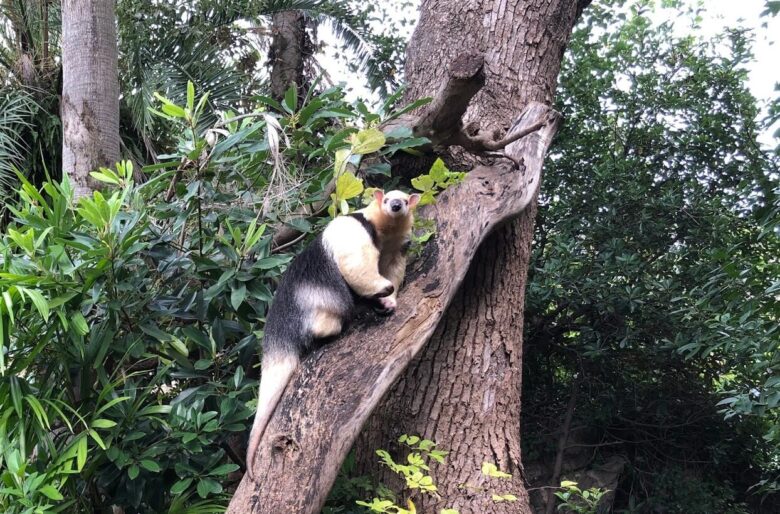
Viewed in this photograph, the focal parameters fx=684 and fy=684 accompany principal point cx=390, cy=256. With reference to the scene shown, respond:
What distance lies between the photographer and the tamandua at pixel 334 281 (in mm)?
2818

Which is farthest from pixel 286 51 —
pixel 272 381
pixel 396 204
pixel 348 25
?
pixel 272 381

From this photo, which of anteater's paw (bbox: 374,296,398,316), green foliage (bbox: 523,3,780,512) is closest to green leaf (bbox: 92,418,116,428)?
anteater's paw (bbox: 374,296,398,316)

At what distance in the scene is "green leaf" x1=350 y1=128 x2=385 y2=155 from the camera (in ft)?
10.7

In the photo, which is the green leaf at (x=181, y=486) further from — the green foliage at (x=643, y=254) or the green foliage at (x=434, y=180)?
the green foliage at (x=643, y=254)

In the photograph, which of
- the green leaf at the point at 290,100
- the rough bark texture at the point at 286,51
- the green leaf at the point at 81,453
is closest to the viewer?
the green leaf at the point at 81,453

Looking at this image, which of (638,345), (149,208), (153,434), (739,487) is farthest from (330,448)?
(739,487)

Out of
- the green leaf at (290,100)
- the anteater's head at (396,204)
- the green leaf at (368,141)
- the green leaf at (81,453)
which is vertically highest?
the green leaf at (290,100)

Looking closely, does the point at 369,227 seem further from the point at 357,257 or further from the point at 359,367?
the point at 359,367

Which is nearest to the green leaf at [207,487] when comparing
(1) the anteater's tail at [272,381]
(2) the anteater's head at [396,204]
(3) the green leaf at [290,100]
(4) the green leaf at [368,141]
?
(1) the anteater's tail at [272,381]

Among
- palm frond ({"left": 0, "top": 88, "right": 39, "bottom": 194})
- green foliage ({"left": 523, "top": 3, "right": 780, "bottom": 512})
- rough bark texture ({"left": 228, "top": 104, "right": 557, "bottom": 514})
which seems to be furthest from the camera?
palm frond ({"left": 0, "top": 88, "right": 39, "bottom": 194})

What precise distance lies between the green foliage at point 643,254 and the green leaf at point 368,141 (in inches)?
99.8

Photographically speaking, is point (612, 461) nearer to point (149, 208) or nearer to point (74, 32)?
point (149, 208)

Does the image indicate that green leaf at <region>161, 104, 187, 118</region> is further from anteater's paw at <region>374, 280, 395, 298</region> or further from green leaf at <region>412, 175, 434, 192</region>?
anteater's paw at <region>374, 280, 395, 298</region>

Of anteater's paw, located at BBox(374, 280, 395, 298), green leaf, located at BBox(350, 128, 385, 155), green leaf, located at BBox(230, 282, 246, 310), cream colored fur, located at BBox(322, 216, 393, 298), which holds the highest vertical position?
green leaf, located at BBox(350, 128, 385, 155)
